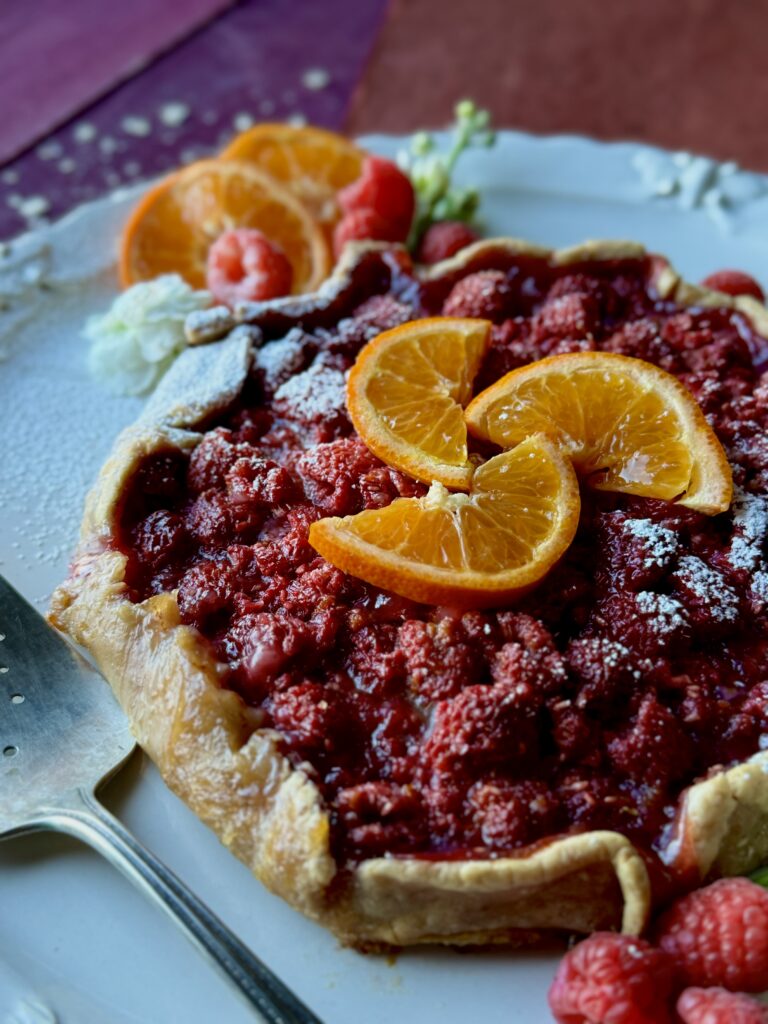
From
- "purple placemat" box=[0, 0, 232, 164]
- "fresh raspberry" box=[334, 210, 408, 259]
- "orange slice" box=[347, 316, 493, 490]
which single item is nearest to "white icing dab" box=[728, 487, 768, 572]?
"orange slice" box=[347, 316, 493, 490]

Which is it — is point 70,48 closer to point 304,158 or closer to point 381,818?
point 304,158

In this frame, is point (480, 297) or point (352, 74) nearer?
point (480, 297)

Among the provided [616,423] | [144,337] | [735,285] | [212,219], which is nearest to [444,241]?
[212,219]

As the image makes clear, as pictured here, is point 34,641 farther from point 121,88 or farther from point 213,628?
point 121,88

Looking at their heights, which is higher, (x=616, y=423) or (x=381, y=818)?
(x=616, y=423)

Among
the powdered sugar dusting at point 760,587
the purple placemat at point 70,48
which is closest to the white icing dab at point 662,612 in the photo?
the powdered sugar dusting at point 760,587

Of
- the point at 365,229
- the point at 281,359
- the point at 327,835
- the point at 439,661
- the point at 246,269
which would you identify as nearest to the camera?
the point at 327,835

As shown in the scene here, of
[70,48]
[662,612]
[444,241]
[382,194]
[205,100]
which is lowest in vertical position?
[662,612]

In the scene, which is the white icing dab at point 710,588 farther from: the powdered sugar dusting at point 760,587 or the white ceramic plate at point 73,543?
the white ceramic plate at point 73,543
